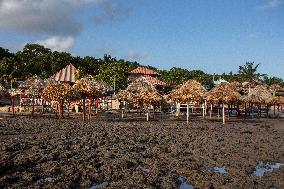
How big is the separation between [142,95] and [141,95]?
11 cm

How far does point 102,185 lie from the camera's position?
12.8 m

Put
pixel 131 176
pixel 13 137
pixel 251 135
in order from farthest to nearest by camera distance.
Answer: pixel 251 135, pixel 13 137, pixel 131 176

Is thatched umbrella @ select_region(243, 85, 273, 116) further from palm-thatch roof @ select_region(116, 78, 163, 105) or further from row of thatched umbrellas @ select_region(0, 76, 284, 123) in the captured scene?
palm-thatch roof @ select_region(116, 78, 163, 105)

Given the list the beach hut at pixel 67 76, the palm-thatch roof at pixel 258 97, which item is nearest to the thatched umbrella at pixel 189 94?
the palm-thatch roof at pixel 258 97

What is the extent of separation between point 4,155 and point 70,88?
21183 millimetres

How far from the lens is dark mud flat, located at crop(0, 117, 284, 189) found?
13328mm

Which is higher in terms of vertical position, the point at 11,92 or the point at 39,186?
the point at 11,92

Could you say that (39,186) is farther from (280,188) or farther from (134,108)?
(134,108)

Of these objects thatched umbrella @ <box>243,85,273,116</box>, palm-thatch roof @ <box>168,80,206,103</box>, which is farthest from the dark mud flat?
thatched umbrella @ <box>243,85,273,116</box>

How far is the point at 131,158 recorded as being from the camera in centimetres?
1739

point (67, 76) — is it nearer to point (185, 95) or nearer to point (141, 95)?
point (141, 95)

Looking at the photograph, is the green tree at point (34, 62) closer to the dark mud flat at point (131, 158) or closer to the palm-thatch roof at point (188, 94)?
the palm-thatch roof at point (188, 94)

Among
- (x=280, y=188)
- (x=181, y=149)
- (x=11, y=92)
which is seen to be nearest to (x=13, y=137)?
Result: (x=181, y=149)

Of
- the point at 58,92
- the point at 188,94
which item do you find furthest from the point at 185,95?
the point at 58,92
